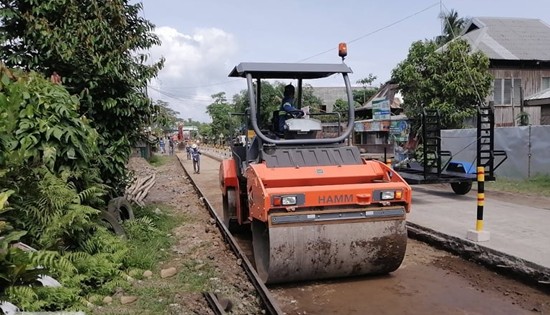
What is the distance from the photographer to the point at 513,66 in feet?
77.9

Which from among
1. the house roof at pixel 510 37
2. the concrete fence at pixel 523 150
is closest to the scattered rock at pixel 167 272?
the concrete fence at pixel 523 150

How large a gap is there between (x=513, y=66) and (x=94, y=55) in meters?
22.8

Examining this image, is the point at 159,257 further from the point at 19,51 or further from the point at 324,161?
the point at 19,51

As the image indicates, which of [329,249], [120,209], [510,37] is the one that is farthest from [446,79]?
[329,249]

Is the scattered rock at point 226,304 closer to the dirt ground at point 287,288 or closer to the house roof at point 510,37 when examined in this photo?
the dirt ground at point 287,288

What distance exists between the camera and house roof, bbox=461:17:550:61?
23781mm

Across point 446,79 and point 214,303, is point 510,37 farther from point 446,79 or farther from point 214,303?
point 214,303

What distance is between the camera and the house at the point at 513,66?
76.4 ft

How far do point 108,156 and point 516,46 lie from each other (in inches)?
950

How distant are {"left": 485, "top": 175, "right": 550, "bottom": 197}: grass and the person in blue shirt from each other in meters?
8.17

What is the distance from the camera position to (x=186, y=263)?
254 inches

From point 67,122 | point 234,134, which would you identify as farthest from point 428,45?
point 67,122

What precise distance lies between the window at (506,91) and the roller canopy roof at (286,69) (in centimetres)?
2006

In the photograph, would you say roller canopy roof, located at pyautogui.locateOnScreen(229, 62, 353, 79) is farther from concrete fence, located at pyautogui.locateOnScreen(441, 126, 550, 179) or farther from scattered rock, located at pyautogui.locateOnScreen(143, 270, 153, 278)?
concrete fence, located at pyautogui.locateOnScreen(441, 126, 550, 179)
